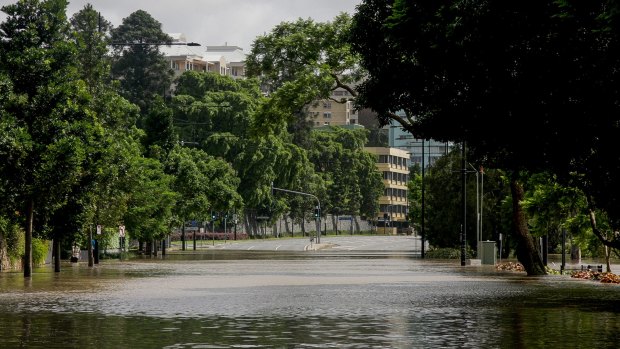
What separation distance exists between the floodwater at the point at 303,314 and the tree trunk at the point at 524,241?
9608 millimetres

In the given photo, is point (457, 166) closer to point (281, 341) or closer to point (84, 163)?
point (84, 163)

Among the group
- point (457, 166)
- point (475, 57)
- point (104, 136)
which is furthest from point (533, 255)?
point (457, 166)

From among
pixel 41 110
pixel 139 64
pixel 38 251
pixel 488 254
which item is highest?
pixel 139 64

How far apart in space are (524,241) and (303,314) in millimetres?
29168

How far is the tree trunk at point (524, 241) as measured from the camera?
5181 cm

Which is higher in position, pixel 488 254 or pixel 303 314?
pixel 488 254

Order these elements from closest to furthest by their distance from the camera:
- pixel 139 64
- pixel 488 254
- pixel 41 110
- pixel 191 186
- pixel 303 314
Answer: pixel 303 314
pixel 41 110
pixel 488 254
pixel 191 186
pixel 139 64

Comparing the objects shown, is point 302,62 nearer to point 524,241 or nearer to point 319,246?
point 524,241

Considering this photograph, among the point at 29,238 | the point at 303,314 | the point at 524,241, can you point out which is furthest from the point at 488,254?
the point at 303,314

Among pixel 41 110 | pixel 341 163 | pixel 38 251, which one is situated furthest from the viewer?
pixel 341 163

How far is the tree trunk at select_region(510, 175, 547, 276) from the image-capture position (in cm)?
5181

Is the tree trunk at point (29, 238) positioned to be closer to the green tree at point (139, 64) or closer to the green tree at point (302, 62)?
the green tree at point (302, 62)

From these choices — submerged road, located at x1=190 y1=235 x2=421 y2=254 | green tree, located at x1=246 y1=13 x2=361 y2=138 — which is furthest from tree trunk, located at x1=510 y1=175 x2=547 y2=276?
submerged road, located at x1=190 y1=235 x2=421 y2=254

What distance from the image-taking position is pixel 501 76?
27328 mm
